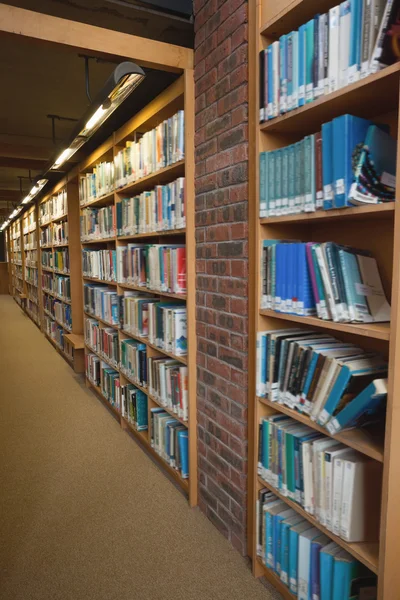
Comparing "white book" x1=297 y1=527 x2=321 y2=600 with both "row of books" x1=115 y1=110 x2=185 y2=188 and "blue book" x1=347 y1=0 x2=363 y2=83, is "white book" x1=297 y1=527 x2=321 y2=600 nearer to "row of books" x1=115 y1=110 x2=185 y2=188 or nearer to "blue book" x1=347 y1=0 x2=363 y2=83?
"blue book" x1=347 y1=0 x2=363 y2=83

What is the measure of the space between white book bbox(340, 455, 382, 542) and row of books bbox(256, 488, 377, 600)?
14 centimetres

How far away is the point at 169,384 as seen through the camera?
2.51 m

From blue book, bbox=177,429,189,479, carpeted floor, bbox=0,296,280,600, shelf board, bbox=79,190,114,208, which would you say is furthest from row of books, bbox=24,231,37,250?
blue book, bbox=177,429,189,479

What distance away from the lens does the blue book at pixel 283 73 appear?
1.47 metres

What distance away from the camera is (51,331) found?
659 cm

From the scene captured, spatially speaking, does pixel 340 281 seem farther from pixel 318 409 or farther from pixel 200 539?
pixel 200 539

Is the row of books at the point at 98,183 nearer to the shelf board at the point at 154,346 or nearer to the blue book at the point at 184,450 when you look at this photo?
the shelf board at the point at 154,346

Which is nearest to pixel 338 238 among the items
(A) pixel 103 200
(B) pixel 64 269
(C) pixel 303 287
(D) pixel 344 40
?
(C) pixel 303 287

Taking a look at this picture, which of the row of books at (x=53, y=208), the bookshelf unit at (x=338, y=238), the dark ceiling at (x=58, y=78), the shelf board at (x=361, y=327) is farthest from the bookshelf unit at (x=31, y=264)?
the shelf board at (x=361, y=327)

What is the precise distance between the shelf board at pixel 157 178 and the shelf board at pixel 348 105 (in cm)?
77

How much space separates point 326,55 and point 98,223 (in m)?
2.87

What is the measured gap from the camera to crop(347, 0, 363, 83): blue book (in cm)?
119

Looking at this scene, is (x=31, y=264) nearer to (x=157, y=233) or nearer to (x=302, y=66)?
(x=157, y=233)

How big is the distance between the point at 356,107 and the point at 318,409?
3.39 ft
